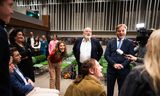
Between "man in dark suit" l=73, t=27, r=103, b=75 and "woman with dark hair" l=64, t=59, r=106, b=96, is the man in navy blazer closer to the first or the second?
"woman with dark hair" l=64, t=59, r=106, b=96

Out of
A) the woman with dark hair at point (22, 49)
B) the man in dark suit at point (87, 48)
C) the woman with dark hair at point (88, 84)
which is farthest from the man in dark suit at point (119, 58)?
the woman with dark hair at point (22, 49)


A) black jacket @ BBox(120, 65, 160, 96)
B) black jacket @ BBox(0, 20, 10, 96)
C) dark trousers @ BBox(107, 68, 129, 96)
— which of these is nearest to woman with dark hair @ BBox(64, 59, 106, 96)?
black jacket @ BBox(120, 65, 160, 96)

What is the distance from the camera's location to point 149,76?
995 millimetres

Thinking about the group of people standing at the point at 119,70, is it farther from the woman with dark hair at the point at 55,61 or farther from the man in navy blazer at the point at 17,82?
the man in navy blazer at the point at 17,82

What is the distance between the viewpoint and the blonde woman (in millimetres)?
978

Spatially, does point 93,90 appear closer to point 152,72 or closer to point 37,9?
point 152,72

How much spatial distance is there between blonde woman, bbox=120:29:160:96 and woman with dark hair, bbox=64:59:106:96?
0.91 metres

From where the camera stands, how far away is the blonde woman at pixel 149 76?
98 centimetres

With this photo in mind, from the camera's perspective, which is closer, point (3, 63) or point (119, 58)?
point (3, 63)

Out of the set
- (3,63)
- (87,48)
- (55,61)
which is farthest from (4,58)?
(55,61)

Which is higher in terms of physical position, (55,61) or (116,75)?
(55,61)

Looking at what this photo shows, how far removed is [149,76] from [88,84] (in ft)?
3.55

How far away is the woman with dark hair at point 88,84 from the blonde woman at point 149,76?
911mm

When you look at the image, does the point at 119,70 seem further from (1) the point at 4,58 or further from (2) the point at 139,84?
(1) the point at 4,58
